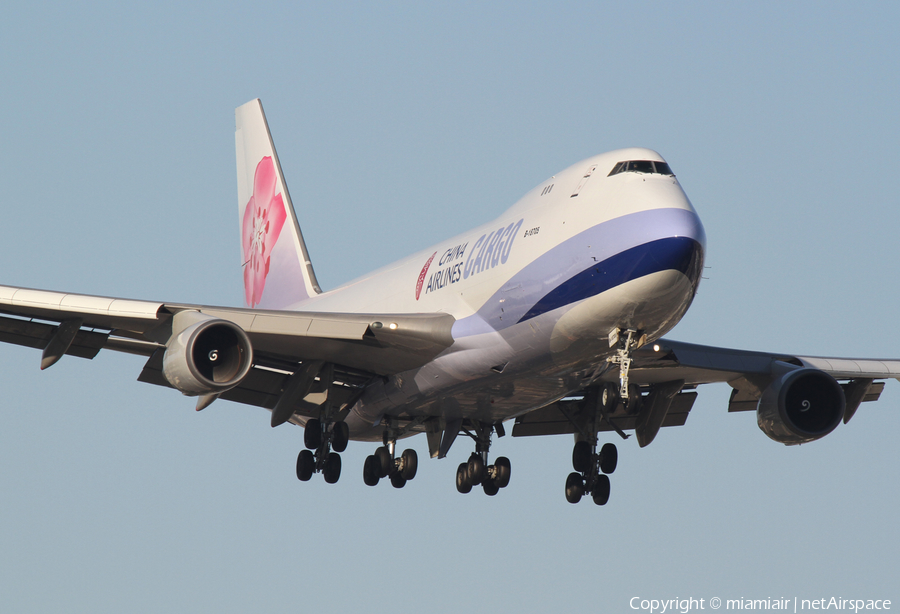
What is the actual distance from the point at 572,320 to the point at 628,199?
93.8 inches

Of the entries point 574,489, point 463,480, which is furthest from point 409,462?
point 574,489

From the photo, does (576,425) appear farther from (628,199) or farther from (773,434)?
(628,199)

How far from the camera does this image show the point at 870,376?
97.2 ft

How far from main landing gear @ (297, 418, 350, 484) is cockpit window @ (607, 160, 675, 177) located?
33.7ft

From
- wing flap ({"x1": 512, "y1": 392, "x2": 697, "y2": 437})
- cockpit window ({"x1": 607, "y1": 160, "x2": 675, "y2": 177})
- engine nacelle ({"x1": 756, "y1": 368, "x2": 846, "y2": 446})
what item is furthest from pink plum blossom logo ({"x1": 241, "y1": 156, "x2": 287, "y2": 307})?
cockpit window ({"x1": 607, "y1": 160, "x2": 675, "y2": 177})

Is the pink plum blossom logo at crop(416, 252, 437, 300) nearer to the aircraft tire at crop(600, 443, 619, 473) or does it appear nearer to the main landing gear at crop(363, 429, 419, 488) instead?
the main landing gear at crop(363, 429, 419, 488)

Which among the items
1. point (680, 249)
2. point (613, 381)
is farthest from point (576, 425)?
point (680, 249)

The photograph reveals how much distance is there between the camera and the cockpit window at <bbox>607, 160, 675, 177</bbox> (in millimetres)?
21484

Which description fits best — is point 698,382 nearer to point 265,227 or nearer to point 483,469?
point 483,469

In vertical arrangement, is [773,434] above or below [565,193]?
below

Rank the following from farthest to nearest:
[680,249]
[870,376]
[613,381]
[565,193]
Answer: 1. [870,376]
2. [613,381]
3. [565,193]
4. [680,249]

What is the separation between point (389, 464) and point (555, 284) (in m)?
9.75

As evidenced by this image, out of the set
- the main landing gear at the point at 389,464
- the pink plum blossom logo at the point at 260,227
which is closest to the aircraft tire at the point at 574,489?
the main landing gear at the point at 389,464

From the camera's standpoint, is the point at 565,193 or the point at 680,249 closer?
the point at 680,249
